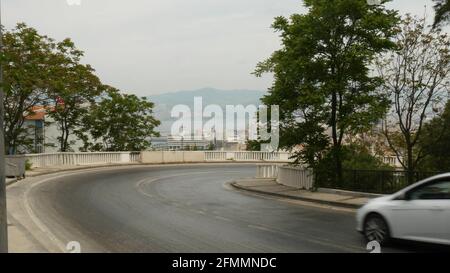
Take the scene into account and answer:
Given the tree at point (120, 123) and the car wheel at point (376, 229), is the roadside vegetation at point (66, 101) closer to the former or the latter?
the tree at point (120, 123)

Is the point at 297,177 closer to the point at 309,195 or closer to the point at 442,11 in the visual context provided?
the point at 309,195

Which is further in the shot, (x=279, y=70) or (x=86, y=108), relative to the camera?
(x=86, y=108)

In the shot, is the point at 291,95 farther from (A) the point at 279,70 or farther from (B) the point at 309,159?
(B) the point at 309,159

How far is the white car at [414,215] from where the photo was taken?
8.96 metres

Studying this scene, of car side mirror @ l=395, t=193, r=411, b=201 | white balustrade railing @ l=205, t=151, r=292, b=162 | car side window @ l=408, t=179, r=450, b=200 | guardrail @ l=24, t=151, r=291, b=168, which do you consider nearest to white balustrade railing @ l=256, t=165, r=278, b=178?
guardrail @ l=24, t=151, r=291, b=168

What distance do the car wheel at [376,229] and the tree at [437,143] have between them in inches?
468

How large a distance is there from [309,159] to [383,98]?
388 cm

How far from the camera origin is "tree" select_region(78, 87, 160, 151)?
155 ft

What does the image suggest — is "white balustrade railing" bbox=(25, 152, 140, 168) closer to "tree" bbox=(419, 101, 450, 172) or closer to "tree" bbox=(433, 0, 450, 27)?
"tree" bbox=(419, 101, 450, 172)

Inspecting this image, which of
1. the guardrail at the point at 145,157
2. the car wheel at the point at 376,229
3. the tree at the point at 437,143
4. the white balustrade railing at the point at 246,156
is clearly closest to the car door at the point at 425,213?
the car wheel at the point at 376,229

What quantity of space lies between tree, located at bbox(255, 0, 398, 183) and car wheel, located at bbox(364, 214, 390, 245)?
28.0 feet

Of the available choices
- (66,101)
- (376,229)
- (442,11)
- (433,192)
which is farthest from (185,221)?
(66,101)
